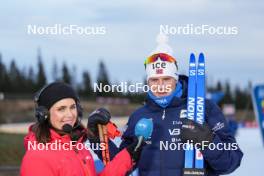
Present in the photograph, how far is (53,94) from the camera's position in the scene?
145 inches

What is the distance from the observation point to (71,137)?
3635 millimetres

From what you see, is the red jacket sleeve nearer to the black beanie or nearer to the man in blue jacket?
the man in blue jacket

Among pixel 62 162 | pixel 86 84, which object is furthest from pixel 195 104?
pixel 86 84

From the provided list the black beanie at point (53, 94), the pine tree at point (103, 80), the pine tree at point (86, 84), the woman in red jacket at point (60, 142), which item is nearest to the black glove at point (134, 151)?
the woman in red jacket at point (60, 142)

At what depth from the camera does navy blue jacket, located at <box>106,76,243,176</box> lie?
13.0 feet

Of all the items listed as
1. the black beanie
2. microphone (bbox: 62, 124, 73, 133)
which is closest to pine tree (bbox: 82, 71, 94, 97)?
the black beanie

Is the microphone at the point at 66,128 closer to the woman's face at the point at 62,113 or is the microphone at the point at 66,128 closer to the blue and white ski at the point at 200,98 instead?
the woman's face at the point at 62,113

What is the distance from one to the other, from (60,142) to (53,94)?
0.33 metres

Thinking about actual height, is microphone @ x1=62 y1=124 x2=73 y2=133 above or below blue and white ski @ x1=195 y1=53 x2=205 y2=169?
below

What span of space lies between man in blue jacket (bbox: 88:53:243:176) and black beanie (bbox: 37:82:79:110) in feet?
1.47

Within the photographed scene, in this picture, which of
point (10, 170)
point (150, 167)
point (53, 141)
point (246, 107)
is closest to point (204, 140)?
point (150, 167)

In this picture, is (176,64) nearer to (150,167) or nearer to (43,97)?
(150,167)

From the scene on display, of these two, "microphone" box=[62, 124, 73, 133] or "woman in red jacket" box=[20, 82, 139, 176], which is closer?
"woman in red jacket" box=[20, 82, 139, 176]

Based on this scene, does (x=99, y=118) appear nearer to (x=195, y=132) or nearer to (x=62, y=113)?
(x=62, y=113)
